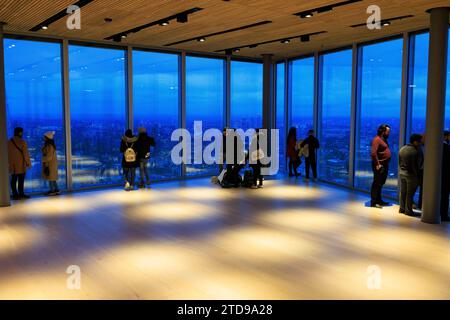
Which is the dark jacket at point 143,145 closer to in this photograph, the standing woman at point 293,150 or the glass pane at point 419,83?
the standing woman at point 293,150

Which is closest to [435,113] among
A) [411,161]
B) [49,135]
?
[411,161]

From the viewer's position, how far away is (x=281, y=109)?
14945mm

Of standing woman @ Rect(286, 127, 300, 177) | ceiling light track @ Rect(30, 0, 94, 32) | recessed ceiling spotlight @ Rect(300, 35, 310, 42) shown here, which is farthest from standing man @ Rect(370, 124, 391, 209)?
ceiling light track @ Rect(30, 0, 94, 32)

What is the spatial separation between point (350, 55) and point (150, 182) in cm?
670

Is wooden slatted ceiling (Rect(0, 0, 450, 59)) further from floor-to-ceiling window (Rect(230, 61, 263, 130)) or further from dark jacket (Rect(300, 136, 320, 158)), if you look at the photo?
floor-to-ceiling window (Rect(230, 61, 263, 130))

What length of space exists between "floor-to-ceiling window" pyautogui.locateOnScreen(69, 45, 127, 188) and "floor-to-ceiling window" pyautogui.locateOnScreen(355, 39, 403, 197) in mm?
6641

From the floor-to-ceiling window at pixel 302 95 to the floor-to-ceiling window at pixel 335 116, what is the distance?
0.47 meters

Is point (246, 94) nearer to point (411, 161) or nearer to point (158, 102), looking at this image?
point (158, 102)

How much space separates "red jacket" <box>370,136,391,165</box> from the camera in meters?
8.91

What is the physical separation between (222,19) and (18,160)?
567 centimetres

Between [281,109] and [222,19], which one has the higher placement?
[222,19]
